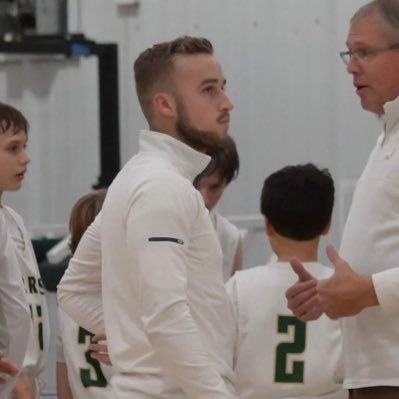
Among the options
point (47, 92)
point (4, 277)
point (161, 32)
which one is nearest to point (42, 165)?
point (47, 92)

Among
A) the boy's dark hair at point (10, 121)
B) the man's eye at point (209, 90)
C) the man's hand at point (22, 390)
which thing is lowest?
the man's hand at point (22, 390)

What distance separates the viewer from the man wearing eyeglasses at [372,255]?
2398 mm

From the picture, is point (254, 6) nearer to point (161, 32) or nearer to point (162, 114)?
point (161, 32)

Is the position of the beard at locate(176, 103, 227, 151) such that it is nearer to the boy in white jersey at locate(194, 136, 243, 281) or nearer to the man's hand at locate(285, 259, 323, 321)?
the man's hand at locate(285, 259, 323, 321)

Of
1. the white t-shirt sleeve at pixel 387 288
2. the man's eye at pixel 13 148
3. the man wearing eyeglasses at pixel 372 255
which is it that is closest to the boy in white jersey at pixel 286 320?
the man wearing eyeglasses at pixel 372 255

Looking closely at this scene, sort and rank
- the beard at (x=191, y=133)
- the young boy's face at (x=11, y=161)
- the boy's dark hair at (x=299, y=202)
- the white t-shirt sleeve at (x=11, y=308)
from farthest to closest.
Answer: the young boy's face at (x=11, y=161), the white t-shirt sleeve at (x=11, y=308), the boy's dark hair at (x=299, y=202), the beard at (x=191, y=133)

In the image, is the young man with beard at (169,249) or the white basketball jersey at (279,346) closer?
the young man with beard at (169,249)

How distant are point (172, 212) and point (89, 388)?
1.18 meters

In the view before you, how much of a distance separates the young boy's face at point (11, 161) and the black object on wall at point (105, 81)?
151 cm

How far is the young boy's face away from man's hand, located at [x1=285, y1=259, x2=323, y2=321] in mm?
1116

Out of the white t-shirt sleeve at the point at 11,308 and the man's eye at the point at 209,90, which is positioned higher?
the man's eye at the point at 209,90

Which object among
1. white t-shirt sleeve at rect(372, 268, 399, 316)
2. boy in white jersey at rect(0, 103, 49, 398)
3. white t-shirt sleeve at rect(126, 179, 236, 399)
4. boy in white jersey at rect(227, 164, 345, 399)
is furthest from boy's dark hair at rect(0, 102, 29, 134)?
white t-shirt sleeve at rect(372, 268, 399, 316)

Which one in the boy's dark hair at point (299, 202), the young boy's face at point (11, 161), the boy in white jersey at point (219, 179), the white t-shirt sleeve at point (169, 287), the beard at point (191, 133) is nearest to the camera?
the white t-shirt sleeve at point (169, 287)

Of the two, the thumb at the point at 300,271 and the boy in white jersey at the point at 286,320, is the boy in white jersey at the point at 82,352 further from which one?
the thumb at the point at 300,271
